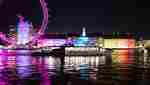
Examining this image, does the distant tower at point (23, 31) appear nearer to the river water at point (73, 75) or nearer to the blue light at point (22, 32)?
the blue light at point (22, 32)

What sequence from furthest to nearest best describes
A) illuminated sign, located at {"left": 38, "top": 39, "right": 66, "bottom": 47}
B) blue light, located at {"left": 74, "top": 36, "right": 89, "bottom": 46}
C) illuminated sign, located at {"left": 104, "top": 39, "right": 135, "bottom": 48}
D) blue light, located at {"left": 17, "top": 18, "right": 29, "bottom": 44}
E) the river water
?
1. illuminated sign, located at {"left": 104, "top": 39, "right": 135, "bottom": 48}
2. blue light, located at {"left": 74, "top": 36, "right": 89, "bottom": 46}
3. illuminated sign, located at {"left": 38, "top": 39, "right": 66, "bottom": 47}
4. blue light, located at {"left": 17, "top": 18, "right": 29, "bottom": 44}
5. the river water

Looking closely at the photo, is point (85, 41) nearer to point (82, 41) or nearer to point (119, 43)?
point (82, 41)

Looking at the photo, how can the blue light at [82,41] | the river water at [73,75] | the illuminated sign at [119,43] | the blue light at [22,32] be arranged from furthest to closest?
1. the illuminated sign at [119,43]
2. the blue light at [82,41]
3. the blue light at [22,32]
4. the river water at [73,75]

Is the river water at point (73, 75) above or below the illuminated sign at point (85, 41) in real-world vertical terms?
below

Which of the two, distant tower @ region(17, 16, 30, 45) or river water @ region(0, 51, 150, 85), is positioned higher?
distant tower @ region(17, 16, 30, 45)

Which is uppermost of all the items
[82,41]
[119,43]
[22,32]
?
Result: [22,32]

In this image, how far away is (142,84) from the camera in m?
13.6

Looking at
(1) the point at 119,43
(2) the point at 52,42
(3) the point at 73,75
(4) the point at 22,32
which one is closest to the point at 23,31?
(4) the point at 22,32

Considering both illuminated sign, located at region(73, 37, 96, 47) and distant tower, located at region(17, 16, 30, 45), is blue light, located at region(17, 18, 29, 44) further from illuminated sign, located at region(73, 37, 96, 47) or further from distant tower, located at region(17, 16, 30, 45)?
illuminated sign, located at region(73, 37, 96, 47)

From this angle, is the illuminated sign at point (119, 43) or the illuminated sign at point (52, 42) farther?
the illuminated sign at point (119, 43)

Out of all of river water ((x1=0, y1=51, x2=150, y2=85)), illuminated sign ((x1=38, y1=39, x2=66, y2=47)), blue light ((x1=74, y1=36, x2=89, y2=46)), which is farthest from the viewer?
blue light ((x1=74, y1=36, x2=89, y2=46))

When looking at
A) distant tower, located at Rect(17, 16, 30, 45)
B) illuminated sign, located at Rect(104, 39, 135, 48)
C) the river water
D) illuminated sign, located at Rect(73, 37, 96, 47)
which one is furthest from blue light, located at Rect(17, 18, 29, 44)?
the river water

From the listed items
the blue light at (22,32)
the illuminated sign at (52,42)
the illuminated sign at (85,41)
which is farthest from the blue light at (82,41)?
the blue light at (22,32)

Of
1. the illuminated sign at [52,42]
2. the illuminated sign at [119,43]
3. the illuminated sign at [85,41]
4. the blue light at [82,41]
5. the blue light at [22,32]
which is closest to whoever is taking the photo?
the blue light at [22,32]
